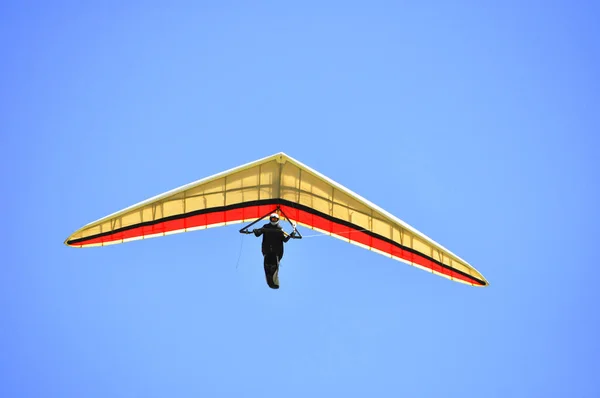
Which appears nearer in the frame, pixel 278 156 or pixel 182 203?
pixel 278 156

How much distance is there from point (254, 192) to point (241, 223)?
1.17 metres

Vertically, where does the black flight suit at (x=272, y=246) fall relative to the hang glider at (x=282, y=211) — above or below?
below

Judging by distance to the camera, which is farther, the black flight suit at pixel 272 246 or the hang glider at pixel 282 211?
the black flight suit at pixel 272 246

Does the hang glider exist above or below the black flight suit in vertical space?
above

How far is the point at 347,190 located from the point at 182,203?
426 centimetres

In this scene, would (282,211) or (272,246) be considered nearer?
(272,246)

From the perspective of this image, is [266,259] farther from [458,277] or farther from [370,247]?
[458,277]

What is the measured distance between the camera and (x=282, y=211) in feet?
84.3

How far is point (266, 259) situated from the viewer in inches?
993

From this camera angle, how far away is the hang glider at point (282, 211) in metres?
24.7

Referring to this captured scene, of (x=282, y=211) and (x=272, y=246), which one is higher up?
(x=282, y=211)

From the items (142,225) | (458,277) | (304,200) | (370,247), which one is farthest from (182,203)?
(458,277)

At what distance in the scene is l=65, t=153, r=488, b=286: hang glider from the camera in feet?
81.1

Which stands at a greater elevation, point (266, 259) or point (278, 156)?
point (278, 156)
